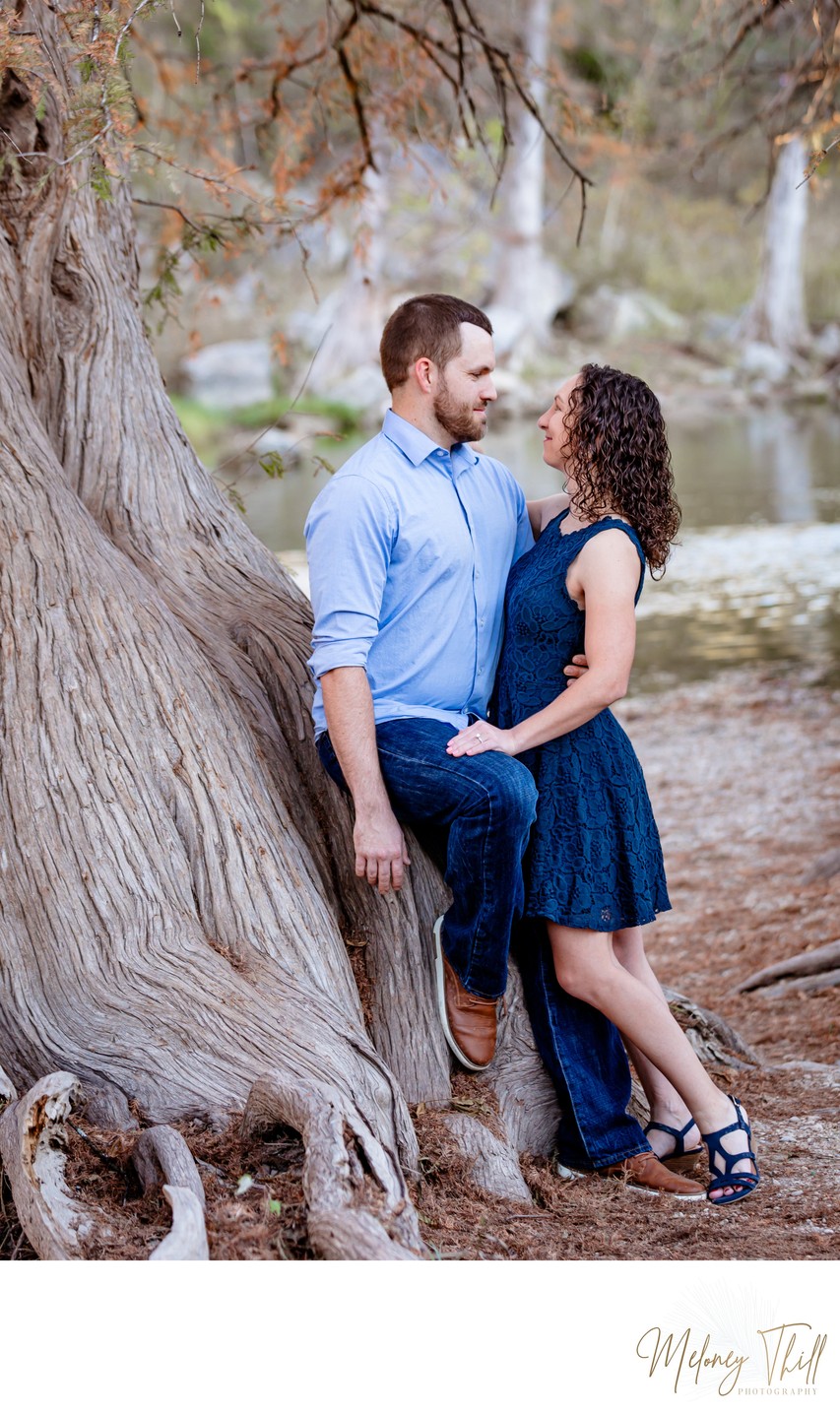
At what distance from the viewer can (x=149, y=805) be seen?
2877mm

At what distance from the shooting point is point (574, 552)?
9.83ft

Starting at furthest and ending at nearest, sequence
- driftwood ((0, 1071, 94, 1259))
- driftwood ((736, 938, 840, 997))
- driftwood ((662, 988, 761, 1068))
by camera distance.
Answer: driftwood ((736, 938, 840, 997))
driftwood ((662, 988, 761, 1068))
driftwood ((0, 1071, 94, 1259))

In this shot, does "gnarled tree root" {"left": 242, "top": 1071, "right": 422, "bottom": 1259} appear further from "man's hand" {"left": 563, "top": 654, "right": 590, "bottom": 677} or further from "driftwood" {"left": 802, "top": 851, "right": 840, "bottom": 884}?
"driftwood" {"left": 802, "top": 851, "right": 840, "bottom": 884}

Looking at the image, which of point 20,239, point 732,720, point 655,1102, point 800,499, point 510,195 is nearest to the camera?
point 655,1102

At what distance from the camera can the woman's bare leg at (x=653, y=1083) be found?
315 centimetres

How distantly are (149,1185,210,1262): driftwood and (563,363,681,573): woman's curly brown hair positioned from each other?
1.60m

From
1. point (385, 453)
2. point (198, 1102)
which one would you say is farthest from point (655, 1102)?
point (385, 453)

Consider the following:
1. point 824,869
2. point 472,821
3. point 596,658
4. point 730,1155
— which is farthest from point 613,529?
point 824,869

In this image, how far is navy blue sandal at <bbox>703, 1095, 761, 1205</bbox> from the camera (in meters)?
2.90

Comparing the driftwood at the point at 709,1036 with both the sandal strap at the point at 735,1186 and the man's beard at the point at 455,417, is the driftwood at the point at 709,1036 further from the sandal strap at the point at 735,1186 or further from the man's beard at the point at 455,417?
the man's beard at the point at 455,417

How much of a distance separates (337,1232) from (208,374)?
24.3 metres
